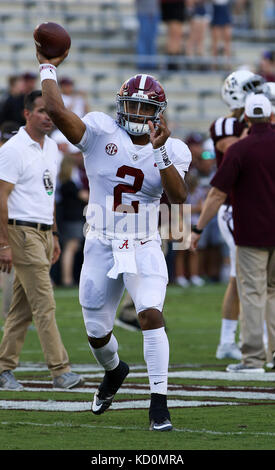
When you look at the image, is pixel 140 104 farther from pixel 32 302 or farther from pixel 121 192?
pixel 32 302

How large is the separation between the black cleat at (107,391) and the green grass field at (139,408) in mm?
59

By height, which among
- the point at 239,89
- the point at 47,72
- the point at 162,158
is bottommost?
the point at 239,89

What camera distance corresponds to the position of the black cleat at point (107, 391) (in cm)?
603

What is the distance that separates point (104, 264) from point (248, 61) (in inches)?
671

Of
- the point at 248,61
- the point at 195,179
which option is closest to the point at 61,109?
the point at 195,179

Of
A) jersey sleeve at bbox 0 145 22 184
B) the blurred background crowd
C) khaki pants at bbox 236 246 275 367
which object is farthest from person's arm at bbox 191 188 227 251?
the blurred background crowd

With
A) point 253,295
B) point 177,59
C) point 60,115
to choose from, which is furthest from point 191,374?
point 177,59

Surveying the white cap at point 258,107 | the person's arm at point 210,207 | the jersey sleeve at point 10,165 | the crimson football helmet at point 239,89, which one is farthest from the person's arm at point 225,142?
the jersey sleeve at point 10,165

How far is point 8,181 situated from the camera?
730cm

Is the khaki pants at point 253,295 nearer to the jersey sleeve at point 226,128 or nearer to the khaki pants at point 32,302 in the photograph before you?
the jersey sleeve at point 226,128

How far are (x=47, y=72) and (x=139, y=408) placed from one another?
1943 mm

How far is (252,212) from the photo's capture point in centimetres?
805

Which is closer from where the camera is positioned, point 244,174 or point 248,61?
point 244,174
